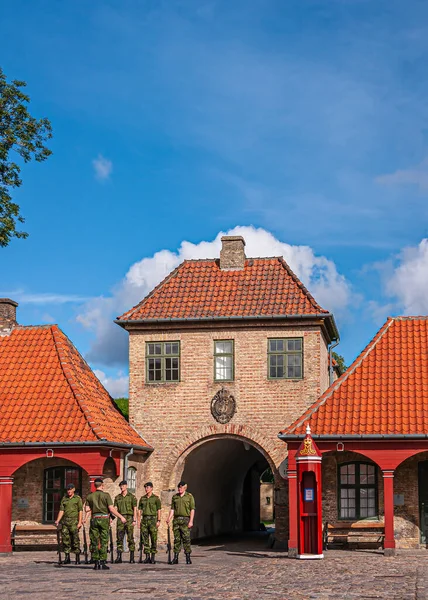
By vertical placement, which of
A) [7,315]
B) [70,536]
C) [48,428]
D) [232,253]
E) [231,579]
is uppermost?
[232,253]

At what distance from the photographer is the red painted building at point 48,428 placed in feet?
80.9

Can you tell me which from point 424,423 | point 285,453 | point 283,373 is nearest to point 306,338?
point 283,373

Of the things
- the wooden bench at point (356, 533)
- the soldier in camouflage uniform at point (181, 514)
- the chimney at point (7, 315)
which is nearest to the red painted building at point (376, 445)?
the wooden bench at point (356, 533)

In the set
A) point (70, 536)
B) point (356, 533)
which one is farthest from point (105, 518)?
point (356, 533)

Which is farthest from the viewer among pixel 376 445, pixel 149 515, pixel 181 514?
pixel 376 445

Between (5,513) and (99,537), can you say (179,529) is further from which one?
(5,513)

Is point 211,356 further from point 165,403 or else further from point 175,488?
point 175,488

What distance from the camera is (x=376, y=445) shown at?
23906 millimetres

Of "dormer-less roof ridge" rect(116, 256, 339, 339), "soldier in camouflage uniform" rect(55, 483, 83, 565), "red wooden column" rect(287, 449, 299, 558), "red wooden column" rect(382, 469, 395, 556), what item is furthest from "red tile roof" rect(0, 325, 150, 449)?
"red wooden column" rect(382, 469, 395, 556)

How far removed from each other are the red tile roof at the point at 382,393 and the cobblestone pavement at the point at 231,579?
312 centimetres

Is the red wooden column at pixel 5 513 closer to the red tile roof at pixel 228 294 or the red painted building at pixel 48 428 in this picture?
the red painted building at pixel 48 428

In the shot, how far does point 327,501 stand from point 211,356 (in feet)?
18.3

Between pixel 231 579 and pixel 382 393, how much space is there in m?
10.1

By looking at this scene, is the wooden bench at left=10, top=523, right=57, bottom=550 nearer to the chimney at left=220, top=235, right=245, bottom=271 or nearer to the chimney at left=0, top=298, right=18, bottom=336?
the chimney at left=0, top=298, right=18, bottom=336
